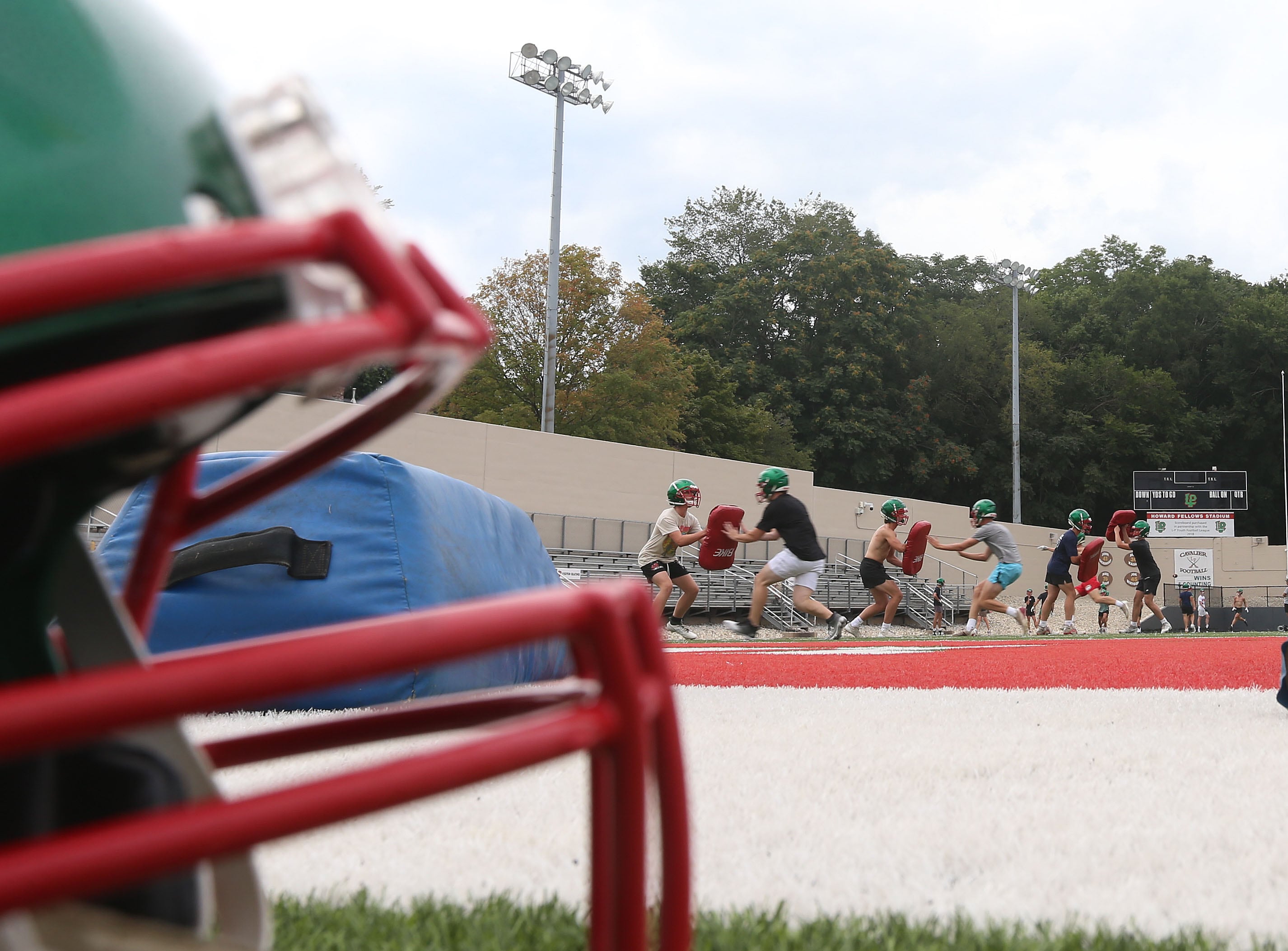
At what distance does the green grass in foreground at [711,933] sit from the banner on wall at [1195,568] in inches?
1588

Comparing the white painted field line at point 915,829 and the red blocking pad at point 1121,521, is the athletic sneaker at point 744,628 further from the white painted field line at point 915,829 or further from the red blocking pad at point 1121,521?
the white painted field line at point 915,829

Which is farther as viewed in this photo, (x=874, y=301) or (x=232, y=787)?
(x=874, y=301)

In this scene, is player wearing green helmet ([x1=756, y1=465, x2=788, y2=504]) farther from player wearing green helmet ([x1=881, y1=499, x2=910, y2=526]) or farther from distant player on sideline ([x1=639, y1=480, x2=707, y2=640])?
player wearing green helmet ([x1=881, y1=499, x2=910, y2=526])

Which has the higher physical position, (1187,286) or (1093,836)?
(1187,286)

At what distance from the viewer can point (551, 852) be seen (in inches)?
66.1

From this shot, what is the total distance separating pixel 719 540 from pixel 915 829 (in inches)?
373

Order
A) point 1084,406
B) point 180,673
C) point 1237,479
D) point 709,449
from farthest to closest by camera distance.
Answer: point 1084,406, point 1237,479, point 709,449, point 180,673

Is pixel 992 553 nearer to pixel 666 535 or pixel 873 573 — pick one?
pixel 873 573

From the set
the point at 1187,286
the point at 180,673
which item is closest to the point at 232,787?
the point at 180,673

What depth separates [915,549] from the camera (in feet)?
51.1

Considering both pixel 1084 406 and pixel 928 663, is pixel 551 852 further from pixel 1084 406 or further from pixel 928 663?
pixel 1084 406

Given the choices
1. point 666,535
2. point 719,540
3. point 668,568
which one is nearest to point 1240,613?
point 719,540

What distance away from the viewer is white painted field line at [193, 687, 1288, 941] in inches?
56.6

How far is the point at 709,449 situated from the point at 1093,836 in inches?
1405
